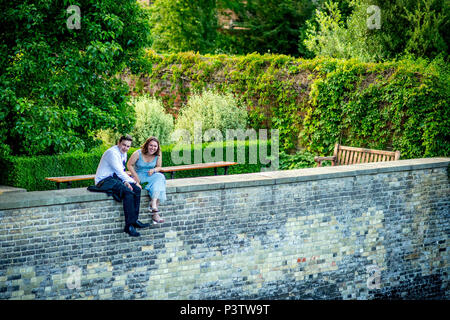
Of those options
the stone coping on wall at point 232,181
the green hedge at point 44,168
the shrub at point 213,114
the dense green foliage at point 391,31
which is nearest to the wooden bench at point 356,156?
the stone coping on wall at point 232,181

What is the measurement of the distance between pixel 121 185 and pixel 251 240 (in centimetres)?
246

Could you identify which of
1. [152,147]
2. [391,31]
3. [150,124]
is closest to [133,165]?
[152,147]

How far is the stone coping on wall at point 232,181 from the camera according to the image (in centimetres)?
746

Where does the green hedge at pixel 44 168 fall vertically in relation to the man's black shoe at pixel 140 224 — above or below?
above

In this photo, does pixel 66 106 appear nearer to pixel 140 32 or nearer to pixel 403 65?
pixel 140 32

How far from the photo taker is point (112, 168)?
8.16 metres

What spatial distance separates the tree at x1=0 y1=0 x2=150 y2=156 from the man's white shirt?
1.42 metres

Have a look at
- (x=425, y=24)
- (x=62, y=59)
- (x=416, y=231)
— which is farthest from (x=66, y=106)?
(x=425, y=24)

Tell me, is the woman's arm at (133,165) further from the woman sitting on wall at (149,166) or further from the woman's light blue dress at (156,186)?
the woman's light blue dress at (156,186)

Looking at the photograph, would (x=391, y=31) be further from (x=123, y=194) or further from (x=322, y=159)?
(x=123, y=194)

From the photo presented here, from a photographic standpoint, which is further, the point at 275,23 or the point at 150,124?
the point at 275,23

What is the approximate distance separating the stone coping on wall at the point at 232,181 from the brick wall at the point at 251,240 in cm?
2

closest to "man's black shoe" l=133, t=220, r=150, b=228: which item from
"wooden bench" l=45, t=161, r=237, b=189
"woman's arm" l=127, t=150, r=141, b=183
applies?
"woman's arm" l=127, t=150, r=141, b=183

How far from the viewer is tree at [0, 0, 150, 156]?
364 inches
